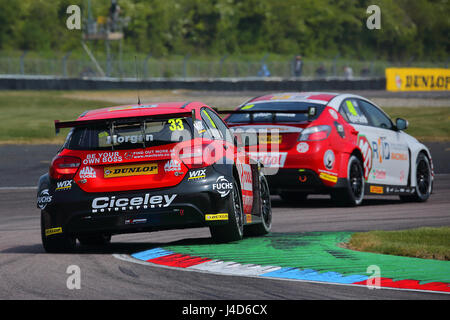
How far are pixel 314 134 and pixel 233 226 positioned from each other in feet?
15.3

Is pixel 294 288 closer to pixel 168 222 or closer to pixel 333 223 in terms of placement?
pixel 168 222

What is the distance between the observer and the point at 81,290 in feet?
21.9

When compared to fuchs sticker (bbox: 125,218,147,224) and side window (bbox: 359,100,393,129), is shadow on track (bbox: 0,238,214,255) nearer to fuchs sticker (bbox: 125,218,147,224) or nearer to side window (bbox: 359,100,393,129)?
fuchs sticker (bbox: 125,218,147,224)

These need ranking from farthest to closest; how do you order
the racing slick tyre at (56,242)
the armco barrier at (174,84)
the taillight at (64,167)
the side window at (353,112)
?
the armco barrier at (174,84)
the side window at (353,112)
the racing slick tyre at (56,242)
the taillight at (64,167)

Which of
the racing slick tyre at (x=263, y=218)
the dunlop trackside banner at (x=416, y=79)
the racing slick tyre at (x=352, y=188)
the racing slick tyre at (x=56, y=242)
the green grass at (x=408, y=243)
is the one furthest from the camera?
the dunlop trackside banner at (x=416, y=79)

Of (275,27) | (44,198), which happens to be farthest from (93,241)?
(275,27)

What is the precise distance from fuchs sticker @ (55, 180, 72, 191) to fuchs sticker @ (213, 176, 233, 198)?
1276 mm

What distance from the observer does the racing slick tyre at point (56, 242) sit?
8867 mm

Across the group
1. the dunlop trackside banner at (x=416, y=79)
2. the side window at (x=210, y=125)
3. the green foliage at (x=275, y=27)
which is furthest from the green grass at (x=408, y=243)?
the green foliage at (x=275, y=27)

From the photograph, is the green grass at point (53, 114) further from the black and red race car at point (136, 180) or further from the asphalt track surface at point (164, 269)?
the black and red race car at point (136, 180)

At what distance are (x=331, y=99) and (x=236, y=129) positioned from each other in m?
1.47

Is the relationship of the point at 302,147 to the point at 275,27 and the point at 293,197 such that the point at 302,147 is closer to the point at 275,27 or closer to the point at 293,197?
the point at 293,197

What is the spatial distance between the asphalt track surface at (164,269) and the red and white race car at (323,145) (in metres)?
0.35

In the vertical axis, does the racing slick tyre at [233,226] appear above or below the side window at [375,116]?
below
